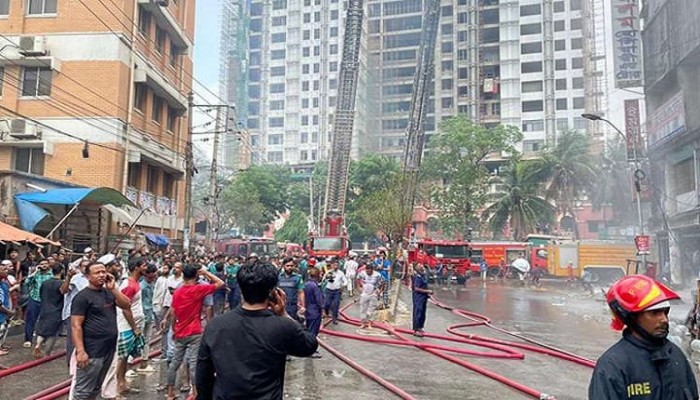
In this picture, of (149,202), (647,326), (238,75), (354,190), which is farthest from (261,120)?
(647,326)

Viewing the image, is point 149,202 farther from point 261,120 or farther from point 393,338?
point 261,120

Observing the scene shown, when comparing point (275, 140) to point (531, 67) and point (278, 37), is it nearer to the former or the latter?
point (278, 37)

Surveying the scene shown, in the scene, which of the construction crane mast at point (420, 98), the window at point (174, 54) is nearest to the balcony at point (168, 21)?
the window at point (174, 54)

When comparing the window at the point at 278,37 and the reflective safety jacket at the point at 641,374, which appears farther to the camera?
the window at the point at 278,37

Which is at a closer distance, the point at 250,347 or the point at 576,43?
the point at 250,347

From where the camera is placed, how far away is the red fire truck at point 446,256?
31.3 metres

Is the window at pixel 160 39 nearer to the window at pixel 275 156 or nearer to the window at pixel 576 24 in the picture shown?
the window at pixel 275 156

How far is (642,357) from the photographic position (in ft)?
7.72

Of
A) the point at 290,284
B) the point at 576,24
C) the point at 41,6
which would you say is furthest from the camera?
the point at 576,24

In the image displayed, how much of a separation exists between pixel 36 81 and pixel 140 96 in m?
3.90

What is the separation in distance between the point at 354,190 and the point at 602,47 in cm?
4123

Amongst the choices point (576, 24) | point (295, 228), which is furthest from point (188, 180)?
point (576, 24)

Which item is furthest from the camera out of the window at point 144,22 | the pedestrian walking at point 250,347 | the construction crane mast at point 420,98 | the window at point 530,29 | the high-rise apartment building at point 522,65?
the window at point 530,29

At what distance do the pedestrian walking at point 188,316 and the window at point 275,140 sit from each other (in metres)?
81.3
